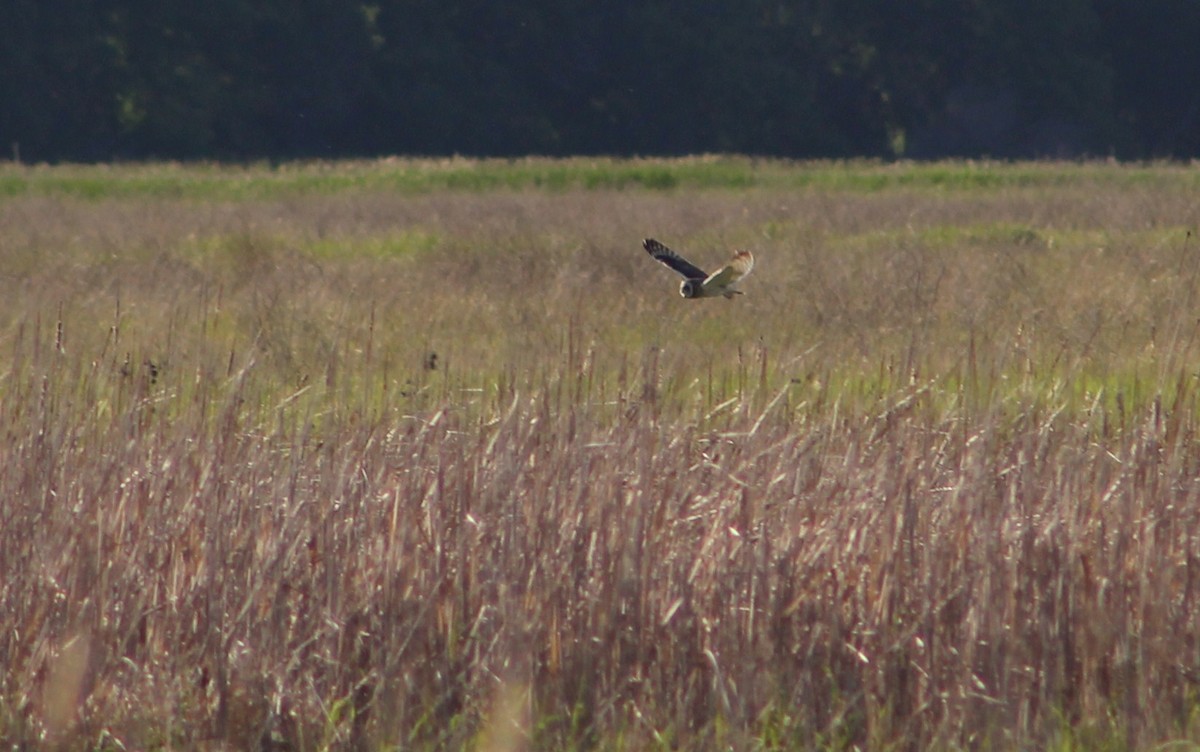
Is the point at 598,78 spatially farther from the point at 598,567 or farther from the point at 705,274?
the point at 598,567

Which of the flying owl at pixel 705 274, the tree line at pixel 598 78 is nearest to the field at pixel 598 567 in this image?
the flying owl at pixel 705 274

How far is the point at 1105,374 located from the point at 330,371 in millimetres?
3348

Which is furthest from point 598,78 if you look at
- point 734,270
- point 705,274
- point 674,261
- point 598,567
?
point 598,567

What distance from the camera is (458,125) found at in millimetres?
37969

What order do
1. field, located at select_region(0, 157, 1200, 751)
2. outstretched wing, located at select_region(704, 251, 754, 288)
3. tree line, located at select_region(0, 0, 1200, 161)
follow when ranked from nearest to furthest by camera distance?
field, located at select_region(0, 157, 1200, 751)
outstretched wing, located at select_region(704, 251, 754, 288)
tree line, located at select_region(0, 0, 1200, 161)

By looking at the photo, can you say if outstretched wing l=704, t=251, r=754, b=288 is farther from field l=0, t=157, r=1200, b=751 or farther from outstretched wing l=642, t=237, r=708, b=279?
field l=0, t=157, r=1200, b=751

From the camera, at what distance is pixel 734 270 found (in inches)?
186

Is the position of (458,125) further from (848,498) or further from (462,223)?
(848,498)

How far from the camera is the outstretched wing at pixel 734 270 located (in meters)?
4.64

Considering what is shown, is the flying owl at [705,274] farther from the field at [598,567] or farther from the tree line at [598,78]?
the tree line at [598,78]

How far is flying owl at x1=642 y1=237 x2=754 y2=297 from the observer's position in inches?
184

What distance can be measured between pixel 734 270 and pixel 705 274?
0.19 meters

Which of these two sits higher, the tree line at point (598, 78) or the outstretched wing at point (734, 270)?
the tree line at point (598, 78)

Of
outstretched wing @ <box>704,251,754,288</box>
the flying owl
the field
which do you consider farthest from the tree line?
outstretched wing @ <box>704,251,754,288</box>
